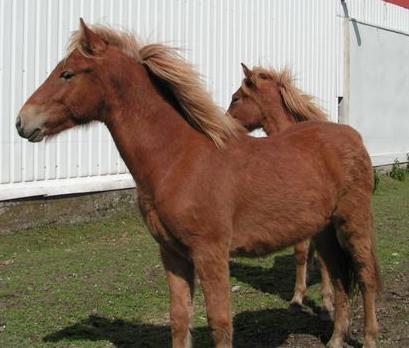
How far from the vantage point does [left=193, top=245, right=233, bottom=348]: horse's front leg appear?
3.82 metres

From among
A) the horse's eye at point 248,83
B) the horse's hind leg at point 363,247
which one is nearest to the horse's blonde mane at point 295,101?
the horse's eye at point 248,83

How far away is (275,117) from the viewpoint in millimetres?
6555

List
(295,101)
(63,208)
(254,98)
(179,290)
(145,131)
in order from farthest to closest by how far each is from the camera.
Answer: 1. (63,208)
2. (254,98)
3. (295,101)
4. (179,290)
5. (145,131)

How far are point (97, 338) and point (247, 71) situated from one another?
325 cm

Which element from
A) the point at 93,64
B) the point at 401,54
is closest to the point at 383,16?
the point at 401,54

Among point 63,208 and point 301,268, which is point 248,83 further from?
point 63,208

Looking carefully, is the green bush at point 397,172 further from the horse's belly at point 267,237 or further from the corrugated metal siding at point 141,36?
the horse's belly at point 267,237

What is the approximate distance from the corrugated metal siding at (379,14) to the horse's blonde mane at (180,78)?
11695 millimetres

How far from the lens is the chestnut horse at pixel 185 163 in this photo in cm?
386

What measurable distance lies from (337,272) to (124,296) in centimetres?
217

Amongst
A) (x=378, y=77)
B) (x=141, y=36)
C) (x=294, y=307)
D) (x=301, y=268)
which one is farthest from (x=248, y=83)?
(x=378, y=77)

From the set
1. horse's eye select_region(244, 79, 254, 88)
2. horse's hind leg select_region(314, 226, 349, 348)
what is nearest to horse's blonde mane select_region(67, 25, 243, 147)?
horse's hind leg select_region(314, 226, 349, 348)

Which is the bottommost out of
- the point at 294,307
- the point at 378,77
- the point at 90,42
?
the point at 294,307

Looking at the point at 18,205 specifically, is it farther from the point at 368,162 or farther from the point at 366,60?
the point at 366,60
